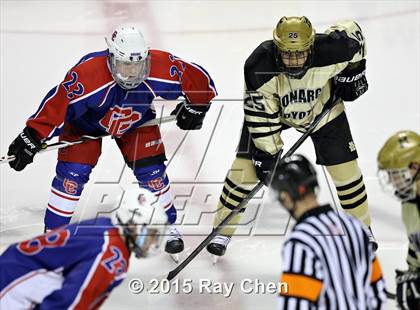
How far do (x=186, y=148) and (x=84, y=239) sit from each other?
2.20m

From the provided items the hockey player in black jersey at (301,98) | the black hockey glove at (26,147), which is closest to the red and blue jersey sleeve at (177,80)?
the hockey player in black jersey at (301,98)

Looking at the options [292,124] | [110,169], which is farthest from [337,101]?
[110,169]

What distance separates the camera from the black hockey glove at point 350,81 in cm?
388

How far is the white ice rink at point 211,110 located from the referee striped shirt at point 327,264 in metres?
0.97

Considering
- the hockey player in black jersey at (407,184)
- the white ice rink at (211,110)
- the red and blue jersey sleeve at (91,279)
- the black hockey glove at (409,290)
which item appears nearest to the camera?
the red and blue jersey sleeve at (91,279)

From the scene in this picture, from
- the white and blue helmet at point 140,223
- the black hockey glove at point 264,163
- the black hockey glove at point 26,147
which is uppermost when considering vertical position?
the black hockey glove at point 264,163

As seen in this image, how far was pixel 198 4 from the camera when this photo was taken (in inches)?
245

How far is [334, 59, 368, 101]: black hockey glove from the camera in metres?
3.88

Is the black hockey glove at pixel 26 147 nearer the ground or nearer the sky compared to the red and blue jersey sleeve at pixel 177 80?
nearer the ground

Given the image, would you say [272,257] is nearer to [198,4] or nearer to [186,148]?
[186,148]

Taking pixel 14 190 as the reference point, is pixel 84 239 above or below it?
below

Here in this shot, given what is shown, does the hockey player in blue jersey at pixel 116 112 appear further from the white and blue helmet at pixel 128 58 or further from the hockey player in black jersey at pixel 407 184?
the hockey player in black jersey at pixel 407 184

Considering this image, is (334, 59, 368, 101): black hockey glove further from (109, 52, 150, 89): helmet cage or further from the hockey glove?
(109, 52, 150, 89): helmet cage

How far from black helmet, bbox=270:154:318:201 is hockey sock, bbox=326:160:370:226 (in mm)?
1292
